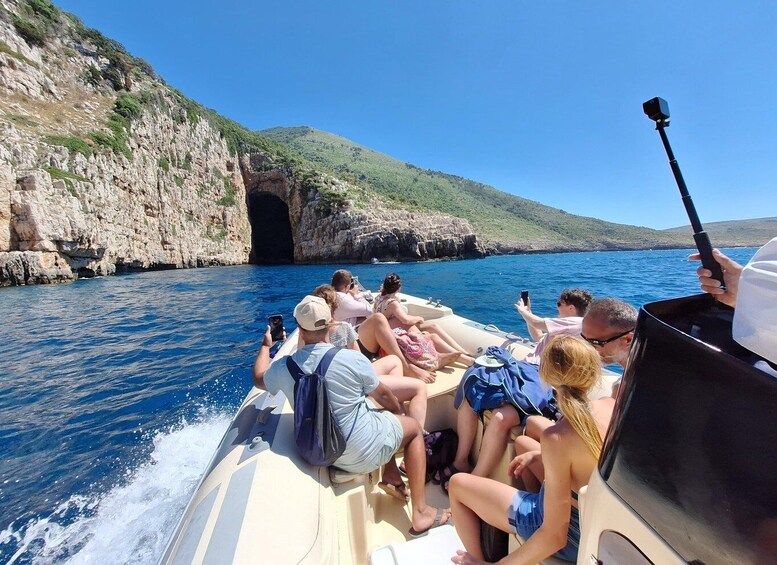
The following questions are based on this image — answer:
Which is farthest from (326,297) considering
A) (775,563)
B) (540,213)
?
(540,213)

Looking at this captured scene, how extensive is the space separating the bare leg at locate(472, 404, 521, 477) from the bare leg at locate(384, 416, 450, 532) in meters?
0.32

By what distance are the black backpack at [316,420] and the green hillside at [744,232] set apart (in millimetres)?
106884

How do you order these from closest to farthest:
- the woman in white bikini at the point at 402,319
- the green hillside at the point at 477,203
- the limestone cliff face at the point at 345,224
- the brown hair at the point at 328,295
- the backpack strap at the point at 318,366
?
the backpack strap at the point at 318,366
the brown hair at the point at 328,295
the woman in white bikini at the point at 402,319
the limestone cliff face at the point at 345,224
the green hillside at the point at 477,203

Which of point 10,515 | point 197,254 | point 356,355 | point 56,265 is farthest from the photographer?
point 197,254

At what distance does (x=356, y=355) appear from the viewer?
1791 mm

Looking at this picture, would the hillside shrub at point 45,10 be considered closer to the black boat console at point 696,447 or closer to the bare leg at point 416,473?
the bare leg at point 416,473

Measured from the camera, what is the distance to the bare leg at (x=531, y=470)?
1622 mm

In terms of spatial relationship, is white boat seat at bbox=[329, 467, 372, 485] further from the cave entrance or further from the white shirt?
the cave entrance

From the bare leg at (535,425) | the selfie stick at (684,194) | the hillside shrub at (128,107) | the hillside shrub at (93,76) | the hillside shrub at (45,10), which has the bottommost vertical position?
the bare leg at (535,425)

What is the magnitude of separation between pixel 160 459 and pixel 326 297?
8.20ft

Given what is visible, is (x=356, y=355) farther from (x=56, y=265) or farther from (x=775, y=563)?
(x=56, y=265)

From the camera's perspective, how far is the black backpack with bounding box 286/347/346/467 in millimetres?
1615

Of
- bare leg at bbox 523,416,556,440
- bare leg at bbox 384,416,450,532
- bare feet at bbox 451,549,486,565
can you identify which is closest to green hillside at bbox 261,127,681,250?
bare leg at bbox 384,416,450,532

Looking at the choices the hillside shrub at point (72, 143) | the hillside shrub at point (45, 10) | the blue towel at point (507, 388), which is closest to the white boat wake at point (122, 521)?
the blue towel at point (507, 388)
